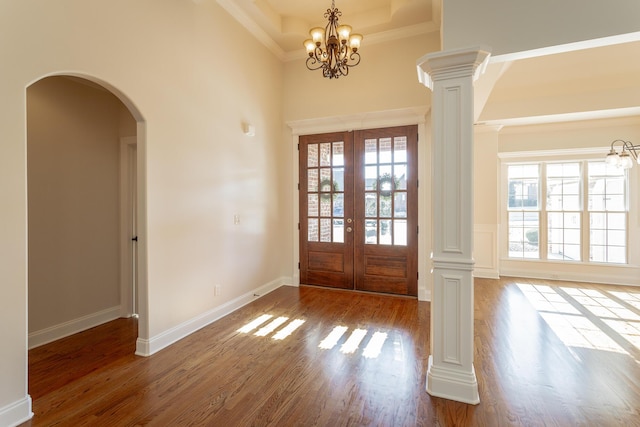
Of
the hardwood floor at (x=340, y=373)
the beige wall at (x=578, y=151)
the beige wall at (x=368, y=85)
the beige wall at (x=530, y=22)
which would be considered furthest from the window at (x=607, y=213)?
the beige wall at (x=530, y=22)

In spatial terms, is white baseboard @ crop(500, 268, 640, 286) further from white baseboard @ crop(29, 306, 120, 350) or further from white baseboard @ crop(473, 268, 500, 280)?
white baseboard @ crop(29, 306, 120, 350)

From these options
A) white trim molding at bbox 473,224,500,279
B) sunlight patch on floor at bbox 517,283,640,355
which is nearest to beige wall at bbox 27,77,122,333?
sunlight patch on floor at bbox 517,283,640,355

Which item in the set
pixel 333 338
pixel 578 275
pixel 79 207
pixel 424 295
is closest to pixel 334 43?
pixel 333 338

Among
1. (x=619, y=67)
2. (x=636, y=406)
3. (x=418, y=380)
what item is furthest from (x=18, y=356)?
(x=619, y=67)

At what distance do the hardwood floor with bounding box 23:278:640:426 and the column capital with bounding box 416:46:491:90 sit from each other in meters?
2.26

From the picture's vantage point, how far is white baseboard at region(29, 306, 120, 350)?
120 inches

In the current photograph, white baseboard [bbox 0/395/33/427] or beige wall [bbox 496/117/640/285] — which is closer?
white baseboard [bbox 0/395/33/427]

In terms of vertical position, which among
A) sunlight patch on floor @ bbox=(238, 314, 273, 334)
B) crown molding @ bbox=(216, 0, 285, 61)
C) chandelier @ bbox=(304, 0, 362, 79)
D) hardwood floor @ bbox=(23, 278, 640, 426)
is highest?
crown molding @ bbox=(216, 0, 285, 61)

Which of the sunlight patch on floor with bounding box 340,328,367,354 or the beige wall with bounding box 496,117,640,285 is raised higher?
the beige wall with bounding box 496,117,640,285

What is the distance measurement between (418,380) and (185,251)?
2.50 metres

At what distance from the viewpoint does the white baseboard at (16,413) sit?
1.87 meters

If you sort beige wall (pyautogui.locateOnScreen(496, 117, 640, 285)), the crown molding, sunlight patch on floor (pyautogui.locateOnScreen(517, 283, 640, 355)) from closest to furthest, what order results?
sunlight patch on floor (pyautogui.locateOnScreen(517, 283, 640, 355))
the crown molding
beige wall (pyautogui.locateOnScreen(496, 117, 640, 285))

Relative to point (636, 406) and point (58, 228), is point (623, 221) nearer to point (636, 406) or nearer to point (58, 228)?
point (636, 406)

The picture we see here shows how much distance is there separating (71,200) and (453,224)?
380cm
